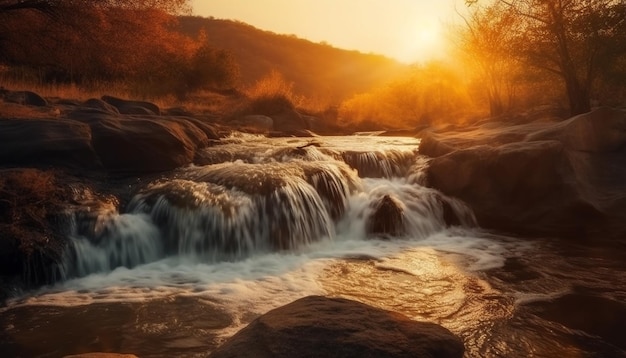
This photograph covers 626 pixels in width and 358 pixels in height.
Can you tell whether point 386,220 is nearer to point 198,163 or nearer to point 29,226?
point 198,163

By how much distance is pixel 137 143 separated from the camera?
9.23 meters

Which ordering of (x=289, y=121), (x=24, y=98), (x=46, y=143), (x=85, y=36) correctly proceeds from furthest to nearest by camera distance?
1. (x=289, y=121)
2. (x=85, y=36)
3. (x=24, y=98)
4. (x=46, y=143)

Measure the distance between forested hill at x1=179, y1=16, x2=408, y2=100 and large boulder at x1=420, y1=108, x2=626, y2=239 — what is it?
187 ft

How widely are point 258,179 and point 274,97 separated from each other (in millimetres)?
13931

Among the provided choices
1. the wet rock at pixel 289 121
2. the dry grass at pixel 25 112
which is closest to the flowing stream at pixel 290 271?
the dry grass at pixel 25 112

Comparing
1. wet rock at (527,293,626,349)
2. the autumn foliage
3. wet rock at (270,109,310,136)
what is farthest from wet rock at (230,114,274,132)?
wet rock at (527,293,626,349)

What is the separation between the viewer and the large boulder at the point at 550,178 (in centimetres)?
827

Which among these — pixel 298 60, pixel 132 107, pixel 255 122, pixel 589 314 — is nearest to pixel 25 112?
pixel 132 107

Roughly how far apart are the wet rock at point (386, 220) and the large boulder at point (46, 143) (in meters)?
4.74

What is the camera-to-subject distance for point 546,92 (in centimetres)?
2122

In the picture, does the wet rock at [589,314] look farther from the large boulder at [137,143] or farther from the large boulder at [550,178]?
the large boulder at [137,143]

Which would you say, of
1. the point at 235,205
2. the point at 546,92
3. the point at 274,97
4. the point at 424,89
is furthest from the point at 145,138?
the point at 424,89

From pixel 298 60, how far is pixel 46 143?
7824cm

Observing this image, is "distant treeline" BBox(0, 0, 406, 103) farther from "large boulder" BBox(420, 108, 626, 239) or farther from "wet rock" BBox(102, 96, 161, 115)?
"large boulder" BBox(420, 108, 626, 239)
